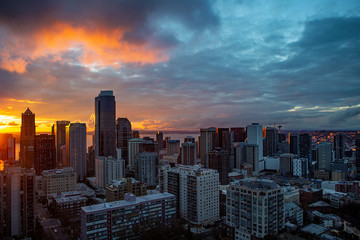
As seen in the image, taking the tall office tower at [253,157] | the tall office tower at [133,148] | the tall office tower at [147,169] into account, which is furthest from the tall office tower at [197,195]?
the tall office tower at [133,148]

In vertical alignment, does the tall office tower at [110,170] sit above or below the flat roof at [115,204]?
below

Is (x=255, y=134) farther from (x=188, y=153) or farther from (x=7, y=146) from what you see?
(x=7, y=146)

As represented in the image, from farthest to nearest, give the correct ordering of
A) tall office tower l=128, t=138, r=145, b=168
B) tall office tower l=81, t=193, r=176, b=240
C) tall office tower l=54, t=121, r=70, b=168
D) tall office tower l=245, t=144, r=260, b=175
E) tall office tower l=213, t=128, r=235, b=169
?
tall office tower l=213, t=128, r=235, b=169 → tall office tower l=54, t=121, r=70, b=168 → tall office tower l=128, t=138, r=145, b=168 → tall office tower l=245, t=144, r=260, b=175 → tall office tower l=81, t=193, r=176, b=240

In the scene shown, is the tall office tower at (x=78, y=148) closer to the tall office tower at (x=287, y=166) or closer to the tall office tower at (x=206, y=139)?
the tall office tower at (x=206, y=139)

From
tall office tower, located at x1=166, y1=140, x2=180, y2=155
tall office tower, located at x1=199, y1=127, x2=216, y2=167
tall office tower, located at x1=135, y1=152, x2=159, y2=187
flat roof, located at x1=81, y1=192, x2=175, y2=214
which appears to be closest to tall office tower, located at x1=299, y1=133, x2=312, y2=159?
tall office tower, located at x1=199, y1=127, x2=216, y2=167

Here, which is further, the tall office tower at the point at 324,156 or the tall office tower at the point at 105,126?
the tall office tower at the point at 105,126

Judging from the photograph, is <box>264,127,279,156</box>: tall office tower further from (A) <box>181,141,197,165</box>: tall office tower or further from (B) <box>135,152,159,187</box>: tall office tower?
(B) <box>135,152,159,187</box>: tall office tower
